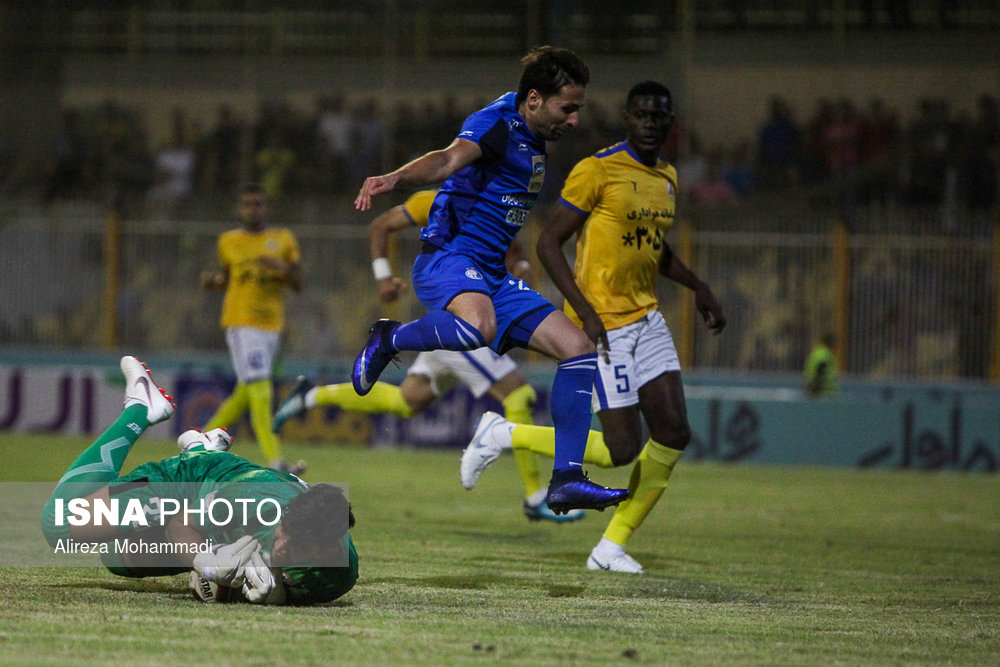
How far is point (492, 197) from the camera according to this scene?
6691mm

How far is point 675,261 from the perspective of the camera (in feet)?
26.7

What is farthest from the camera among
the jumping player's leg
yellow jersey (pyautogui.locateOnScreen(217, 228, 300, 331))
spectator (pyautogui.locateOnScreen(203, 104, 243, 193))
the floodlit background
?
spectator (pyautogui.locateOnScreen(203, 104, 243, 193))

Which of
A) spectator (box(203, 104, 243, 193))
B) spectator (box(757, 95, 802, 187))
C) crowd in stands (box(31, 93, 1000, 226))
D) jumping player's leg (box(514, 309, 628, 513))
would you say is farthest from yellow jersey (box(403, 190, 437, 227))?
spectator (box(203, 104, 243, 193))

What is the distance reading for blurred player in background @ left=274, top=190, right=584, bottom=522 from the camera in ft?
30.6

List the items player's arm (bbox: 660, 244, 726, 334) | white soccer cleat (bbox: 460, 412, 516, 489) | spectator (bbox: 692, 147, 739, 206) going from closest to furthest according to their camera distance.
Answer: white soccer cleat (bbox: 460, 412, 516, 489) → player's arm (bbox: 660, 244, 726, 334) → spectator (bbox: 692, 147, 739, 206)

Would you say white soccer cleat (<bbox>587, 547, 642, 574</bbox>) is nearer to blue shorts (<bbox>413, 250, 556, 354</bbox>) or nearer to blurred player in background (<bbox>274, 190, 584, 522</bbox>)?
blue shorts (<bbox>413, 250, 556, 354</bbox>)

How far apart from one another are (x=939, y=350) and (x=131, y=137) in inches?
505

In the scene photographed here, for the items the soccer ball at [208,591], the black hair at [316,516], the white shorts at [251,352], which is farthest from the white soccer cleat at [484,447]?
the white shorts at [251,352]

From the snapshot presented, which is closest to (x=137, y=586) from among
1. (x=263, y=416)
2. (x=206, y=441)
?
(x=206, y=441)

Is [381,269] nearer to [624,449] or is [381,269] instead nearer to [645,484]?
[624,449]

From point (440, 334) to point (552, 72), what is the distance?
4.46 feet

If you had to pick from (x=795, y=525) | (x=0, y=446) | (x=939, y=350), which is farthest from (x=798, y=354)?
(x=0, y=446)

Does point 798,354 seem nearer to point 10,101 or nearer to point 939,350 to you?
point 939,350

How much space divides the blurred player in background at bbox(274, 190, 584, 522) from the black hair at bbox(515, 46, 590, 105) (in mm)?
2439
